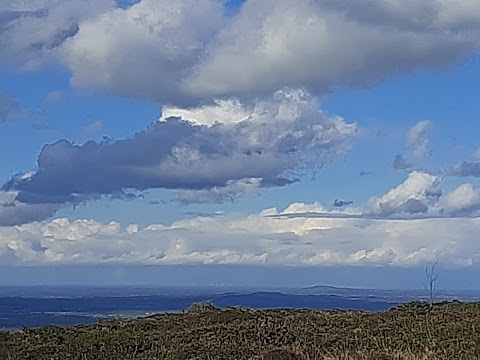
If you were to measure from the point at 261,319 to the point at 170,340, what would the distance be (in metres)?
3.71

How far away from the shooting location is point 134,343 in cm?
2367

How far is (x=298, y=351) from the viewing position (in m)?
21.5

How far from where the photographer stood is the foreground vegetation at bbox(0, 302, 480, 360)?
21328 mm

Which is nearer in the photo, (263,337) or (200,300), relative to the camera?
(263,337)

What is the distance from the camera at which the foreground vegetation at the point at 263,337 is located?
21.3m

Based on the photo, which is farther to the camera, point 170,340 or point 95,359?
point 170,340

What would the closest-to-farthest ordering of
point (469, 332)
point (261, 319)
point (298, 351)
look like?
point (298, 351) → point (469, 332) → point (261, 319)

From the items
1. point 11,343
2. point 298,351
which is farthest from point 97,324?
point 298,351

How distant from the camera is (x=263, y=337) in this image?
24.0 metres

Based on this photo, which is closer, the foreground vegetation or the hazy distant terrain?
the foreground vegetation

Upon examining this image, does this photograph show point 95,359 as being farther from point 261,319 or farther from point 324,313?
point 324,313

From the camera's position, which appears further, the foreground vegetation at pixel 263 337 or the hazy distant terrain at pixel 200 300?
the hazy distant terrain at pixel 200 300

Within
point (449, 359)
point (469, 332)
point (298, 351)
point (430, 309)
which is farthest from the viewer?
point (430, 309)

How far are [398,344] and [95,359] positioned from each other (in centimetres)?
724
